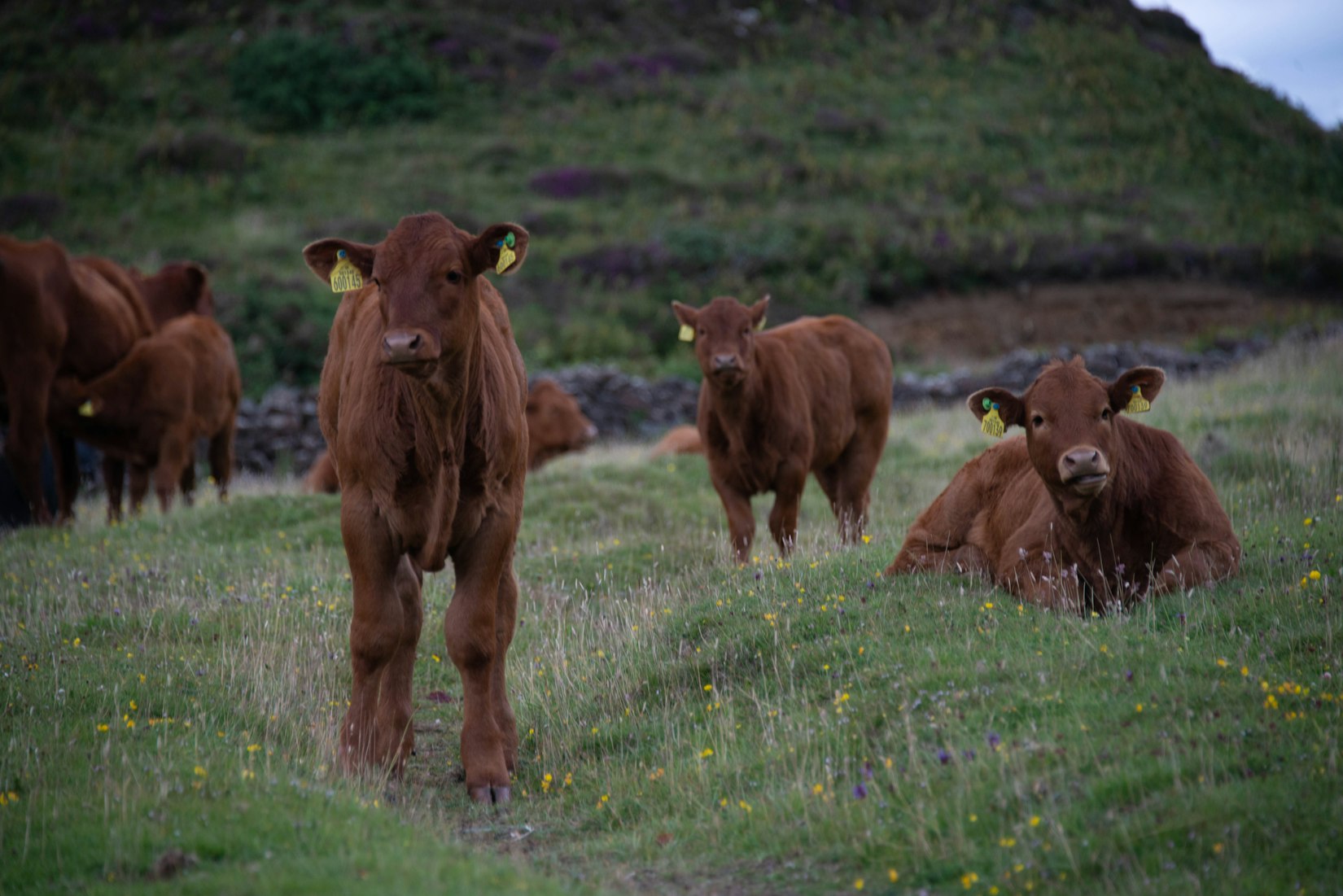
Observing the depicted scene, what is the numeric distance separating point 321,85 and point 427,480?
130 ft

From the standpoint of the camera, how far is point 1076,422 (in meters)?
7.02

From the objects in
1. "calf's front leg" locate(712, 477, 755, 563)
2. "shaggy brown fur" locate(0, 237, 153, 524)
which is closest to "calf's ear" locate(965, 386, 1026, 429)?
"calf's front leg" locate(712, 477, 755, 563)

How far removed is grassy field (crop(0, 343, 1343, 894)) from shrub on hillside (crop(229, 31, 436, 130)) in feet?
114

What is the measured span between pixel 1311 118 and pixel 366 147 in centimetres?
3497

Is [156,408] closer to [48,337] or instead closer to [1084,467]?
[48,337]

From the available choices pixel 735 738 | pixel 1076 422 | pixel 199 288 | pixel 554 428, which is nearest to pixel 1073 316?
pixel 554 428

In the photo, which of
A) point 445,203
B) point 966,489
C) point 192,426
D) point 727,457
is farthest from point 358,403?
point 445,203

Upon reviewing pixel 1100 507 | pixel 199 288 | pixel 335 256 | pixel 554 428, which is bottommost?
pixel 554 428

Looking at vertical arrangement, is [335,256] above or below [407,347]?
above

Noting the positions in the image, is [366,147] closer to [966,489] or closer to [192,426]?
[192,426]

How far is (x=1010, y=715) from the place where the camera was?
5406 millimetres

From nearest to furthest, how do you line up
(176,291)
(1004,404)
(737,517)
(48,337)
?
(1004,404)
(737,517)
(48,337)
(176,291)

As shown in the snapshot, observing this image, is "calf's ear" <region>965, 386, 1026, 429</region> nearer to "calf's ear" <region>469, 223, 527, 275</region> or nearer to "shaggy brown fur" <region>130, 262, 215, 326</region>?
"calf's ear" <region>469, 223, 527, 275</region>

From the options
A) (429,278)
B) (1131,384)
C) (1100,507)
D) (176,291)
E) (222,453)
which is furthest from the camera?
(176,291)
